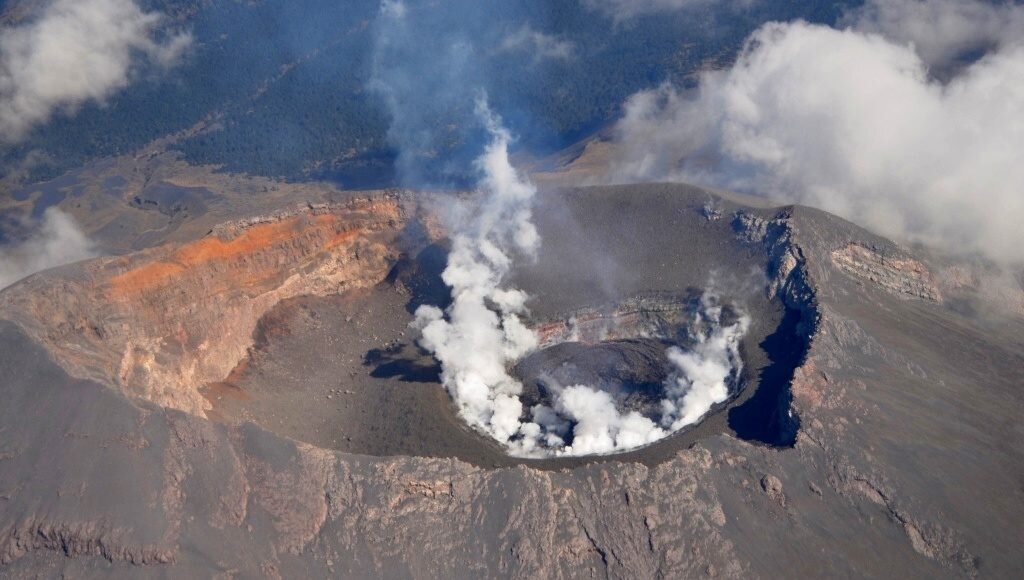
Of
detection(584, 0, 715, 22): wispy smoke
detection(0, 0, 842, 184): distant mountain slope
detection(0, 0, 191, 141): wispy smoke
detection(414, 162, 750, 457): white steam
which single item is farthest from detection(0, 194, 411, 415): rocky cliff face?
detection(584, 0, 715, 22): wispy smoke

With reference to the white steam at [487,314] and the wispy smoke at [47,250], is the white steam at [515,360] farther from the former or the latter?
the wispy smoke at [47,250]

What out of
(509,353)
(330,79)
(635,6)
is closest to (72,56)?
(330,79)

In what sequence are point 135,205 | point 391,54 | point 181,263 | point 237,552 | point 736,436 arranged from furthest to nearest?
point 391,54 < point 135,205 < point 181,263 < point 736,436 < point 237,552

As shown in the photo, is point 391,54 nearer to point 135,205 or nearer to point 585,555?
point 135,205

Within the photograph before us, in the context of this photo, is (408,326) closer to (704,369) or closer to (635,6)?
(704,369)

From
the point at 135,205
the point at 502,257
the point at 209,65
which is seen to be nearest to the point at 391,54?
the point at 209,65

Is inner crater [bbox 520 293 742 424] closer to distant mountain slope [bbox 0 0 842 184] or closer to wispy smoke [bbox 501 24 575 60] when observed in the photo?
distant mountain slope [bbox 0 0 842 184]
